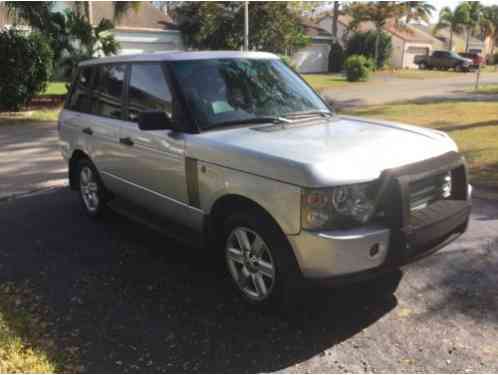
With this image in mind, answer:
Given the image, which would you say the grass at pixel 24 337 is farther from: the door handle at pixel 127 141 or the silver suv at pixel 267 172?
the door handle at pixel 127 141

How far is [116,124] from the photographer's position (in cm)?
518

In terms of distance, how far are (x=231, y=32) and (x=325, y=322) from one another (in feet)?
95.8

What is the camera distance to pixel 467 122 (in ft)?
41.2

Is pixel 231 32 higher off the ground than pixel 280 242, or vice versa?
pixel 231 32

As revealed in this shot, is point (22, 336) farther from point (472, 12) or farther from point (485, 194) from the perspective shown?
point (472, 12)

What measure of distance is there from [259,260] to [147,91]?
208cm

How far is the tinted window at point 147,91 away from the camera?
4492 millimetres

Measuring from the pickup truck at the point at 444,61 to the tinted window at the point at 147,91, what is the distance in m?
44.5

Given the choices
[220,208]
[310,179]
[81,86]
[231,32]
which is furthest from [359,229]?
[231,32]

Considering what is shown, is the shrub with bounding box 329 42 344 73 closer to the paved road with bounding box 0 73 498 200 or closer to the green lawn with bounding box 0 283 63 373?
the paved road with bounding box 0 73 498 200

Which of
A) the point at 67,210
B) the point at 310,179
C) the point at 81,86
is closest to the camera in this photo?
the point at 310,179

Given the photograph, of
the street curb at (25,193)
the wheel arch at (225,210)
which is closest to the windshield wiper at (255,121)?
the wheel arch at (225,210)

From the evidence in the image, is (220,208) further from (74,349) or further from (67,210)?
(67,210)

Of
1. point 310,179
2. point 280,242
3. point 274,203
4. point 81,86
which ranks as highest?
point 81,86
